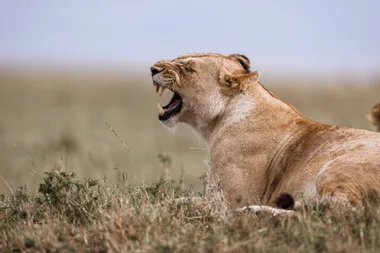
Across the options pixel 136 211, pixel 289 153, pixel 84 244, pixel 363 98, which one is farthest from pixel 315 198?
pixel 363 98

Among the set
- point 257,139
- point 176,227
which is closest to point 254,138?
point 257,139

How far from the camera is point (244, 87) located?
24.0ft

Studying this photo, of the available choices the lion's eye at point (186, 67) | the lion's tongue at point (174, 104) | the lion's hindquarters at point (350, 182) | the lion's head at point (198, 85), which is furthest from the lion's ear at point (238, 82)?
the lion's hindquarters at point (350, 182)

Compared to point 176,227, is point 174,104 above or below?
above

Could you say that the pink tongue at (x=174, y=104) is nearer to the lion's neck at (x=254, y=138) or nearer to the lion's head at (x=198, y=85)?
the lion's head at (x=198, y=85)

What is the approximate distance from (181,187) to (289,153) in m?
1.32

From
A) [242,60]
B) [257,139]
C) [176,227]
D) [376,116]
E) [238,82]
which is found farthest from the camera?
[376,116]

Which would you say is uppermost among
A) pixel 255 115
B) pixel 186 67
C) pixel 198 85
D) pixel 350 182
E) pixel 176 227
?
pixel 186 67

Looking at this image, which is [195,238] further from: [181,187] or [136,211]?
[181,187]

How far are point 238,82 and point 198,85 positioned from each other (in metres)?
0.36

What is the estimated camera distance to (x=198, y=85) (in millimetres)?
7406

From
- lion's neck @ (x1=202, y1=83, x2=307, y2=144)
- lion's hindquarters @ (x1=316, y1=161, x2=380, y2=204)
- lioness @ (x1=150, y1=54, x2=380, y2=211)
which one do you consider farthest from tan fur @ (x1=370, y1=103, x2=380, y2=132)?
lion's hindquarters @ (x1=316, y1=161, x2=380, y2=204)

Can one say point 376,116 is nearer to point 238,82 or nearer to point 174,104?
point 238,82

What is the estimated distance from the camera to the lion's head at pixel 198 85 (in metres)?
7.38
